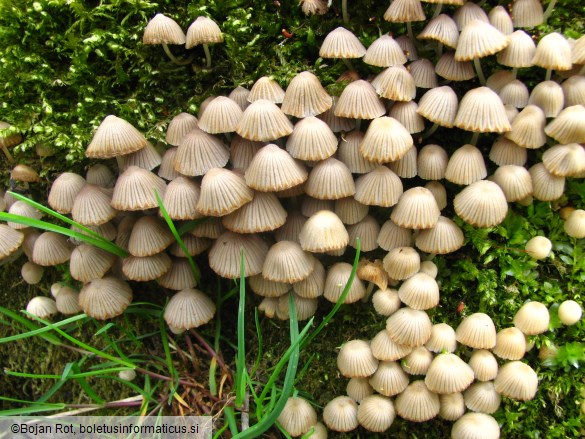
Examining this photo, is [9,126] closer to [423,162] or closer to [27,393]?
[27,393]

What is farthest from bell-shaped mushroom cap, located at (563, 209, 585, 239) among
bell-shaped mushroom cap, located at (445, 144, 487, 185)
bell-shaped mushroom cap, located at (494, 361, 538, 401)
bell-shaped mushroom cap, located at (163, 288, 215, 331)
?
bell-shaped mushroom cap, located at (163, 288, 215, 331)

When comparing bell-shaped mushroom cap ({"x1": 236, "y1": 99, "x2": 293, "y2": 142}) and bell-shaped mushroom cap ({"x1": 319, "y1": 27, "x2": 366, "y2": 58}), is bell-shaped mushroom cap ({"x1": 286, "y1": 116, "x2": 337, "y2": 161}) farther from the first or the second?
bell-shaped mushroom cap ({"x1": 319, "y1": 27, "x2": 366, "y2": 58})

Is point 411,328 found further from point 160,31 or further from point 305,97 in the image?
point 160,31

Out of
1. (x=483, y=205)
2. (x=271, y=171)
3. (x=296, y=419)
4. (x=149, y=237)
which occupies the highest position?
(x=271, y=171)

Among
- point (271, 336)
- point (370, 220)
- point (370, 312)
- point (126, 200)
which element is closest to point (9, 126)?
point (126, 200)

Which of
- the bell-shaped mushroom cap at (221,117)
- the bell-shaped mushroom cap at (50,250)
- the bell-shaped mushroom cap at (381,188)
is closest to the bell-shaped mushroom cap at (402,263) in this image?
the bell-shaped mushroom cap at (381,188)

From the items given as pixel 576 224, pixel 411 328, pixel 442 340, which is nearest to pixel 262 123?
pixel 411 328

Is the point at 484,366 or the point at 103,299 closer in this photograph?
the point at 484,366

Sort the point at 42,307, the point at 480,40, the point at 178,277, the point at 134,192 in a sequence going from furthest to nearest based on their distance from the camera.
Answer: the point at 42,307
the point at 178,277
the point at 134,192
the point at 480,40
